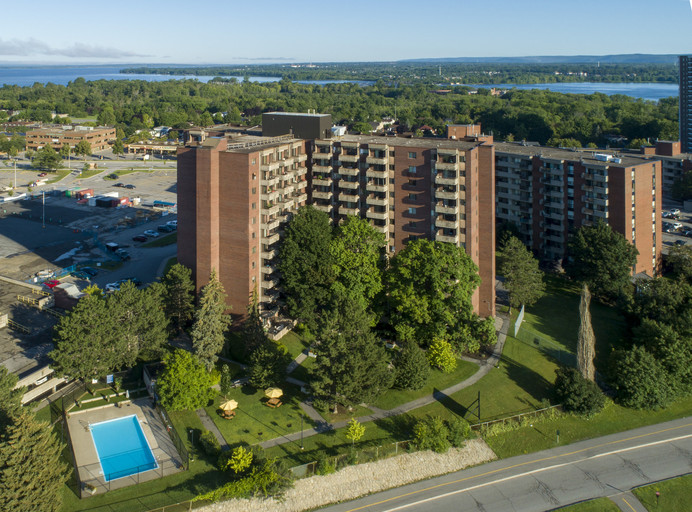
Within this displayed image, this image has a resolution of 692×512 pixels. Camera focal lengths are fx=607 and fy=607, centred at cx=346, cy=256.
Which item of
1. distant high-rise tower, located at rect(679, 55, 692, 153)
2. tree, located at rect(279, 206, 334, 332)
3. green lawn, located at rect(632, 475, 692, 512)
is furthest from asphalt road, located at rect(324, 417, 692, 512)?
distant high-rise tower, located at rect(679, 55, 692, 153)

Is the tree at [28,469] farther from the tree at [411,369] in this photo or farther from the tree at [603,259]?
the tree at [603,259]

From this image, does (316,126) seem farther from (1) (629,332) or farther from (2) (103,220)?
(2) (103,220)

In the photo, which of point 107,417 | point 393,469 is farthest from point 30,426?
point 393,469

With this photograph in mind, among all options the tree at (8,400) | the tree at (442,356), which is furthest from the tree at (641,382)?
the tree at (8,400)

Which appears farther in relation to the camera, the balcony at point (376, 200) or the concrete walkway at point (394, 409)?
the balcony at point (376, 200)

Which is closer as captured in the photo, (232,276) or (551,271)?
(232,276)

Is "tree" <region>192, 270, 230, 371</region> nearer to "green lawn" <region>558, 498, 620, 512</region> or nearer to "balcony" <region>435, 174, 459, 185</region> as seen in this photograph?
"balcony" <region>435, 174, 459, 185</region>

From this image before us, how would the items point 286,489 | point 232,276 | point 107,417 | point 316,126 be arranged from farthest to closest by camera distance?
point 316,126 → point 232,276 → point 107,417 → point 286,489
